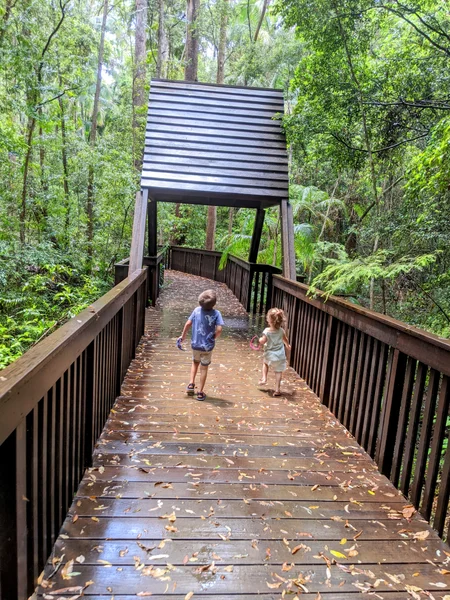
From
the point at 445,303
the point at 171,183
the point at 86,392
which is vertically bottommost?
the point at 86,392

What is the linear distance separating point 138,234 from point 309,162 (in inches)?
127

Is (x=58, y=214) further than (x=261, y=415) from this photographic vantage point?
Yes

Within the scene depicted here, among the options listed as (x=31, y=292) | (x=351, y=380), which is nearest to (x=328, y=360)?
(x=351, y=380)

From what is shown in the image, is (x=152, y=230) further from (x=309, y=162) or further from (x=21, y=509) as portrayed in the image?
(x=21, y=509)

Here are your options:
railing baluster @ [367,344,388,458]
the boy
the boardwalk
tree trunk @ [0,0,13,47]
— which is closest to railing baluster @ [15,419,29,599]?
the boardwalk

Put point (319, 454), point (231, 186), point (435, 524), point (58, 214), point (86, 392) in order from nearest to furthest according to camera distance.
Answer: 1. point (435, 524)
2. point (86, 392)
3. point (319, 454)
4. point (231, 186)
5. point (58, 214)

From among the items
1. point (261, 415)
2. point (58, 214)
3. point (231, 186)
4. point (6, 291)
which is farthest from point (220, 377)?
point (58, 214)

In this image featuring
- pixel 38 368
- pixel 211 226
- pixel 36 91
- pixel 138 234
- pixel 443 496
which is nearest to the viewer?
pixel 38 368

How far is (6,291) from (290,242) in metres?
5.99

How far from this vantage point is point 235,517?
8.32ft

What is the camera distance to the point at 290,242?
7.49 meters

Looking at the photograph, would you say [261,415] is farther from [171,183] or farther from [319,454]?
[171,183]

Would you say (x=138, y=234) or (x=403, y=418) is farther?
(x=138, y=234)

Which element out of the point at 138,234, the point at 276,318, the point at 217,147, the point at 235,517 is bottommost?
the point at 235,517
